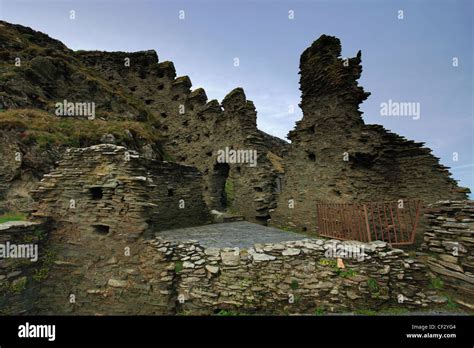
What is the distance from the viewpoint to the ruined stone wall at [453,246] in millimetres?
4660

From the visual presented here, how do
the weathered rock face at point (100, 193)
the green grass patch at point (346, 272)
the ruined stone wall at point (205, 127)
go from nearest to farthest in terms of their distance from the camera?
the green grass patch at point (346, 272) < the weathered rock face at point (100, 193) < the ruined stone wall at point (205, 127)

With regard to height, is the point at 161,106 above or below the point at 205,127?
above

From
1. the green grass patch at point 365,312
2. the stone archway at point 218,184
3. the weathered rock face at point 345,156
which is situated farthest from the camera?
the stone archway at point 218,184

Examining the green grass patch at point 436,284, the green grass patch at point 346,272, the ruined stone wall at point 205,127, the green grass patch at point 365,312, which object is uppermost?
the ruined stone wall at point 205,127

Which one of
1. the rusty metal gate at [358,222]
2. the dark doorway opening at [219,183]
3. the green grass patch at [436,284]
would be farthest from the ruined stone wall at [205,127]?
the green grass patch at [436,284]

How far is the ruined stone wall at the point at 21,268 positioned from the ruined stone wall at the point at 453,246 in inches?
420

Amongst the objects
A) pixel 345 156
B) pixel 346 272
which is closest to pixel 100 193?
pixel 346 272

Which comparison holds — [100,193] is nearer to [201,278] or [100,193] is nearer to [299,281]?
[201,278]

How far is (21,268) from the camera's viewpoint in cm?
585

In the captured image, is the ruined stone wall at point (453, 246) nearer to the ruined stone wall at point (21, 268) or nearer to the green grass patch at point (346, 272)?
the green grass patch at point (346, 272)

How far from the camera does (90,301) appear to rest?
608 centimetres

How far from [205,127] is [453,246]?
16762mm

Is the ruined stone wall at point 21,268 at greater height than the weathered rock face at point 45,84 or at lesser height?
lesser
